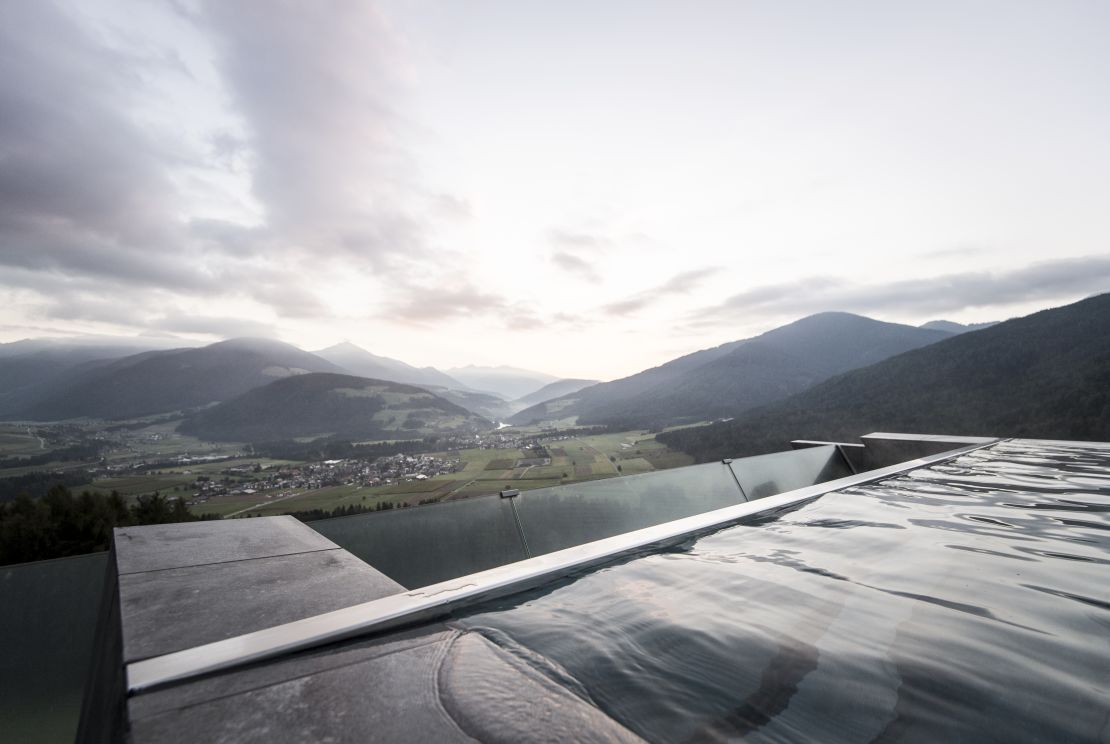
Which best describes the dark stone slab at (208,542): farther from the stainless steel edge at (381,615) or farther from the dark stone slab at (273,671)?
the dark stone slab at (273,671)

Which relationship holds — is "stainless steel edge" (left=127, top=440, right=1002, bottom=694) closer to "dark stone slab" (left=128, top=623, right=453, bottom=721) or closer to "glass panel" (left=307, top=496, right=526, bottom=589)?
"dark stone slab" (left=128, top=623, right=453, bottom=721)

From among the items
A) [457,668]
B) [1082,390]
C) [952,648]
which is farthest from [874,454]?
Answer: [1082,390]

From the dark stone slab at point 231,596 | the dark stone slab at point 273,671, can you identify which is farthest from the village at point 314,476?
the dark stone slab at point 273,671

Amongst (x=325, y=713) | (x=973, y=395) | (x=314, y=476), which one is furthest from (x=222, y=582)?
(x=973, y=395)

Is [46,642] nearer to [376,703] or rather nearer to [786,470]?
[376,703]

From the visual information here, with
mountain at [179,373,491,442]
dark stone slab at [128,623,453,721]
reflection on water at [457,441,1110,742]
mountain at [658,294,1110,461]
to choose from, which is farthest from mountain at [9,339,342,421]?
reflection on water at [457,441,1110,742]

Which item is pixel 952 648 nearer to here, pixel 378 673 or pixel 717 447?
pixel 378 673
